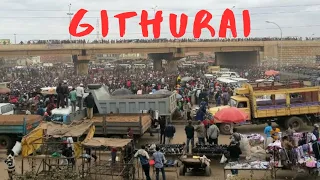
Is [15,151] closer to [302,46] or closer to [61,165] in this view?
[61,165]

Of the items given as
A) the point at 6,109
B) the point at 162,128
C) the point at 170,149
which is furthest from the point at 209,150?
the point at 6,109

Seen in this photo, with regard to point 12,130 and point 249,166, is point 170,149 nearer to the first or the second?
point 249,166

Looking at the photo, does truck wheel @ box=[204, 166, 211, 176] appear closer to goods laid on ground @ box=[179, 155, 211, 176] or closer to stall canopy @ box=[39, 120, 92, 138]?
goods laid on ground @ box=[179, 155, 211, 176]

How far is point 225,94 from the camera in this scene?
2586 centimetres

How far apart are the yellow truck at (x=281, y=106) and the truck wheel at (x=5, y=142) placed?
8.35m

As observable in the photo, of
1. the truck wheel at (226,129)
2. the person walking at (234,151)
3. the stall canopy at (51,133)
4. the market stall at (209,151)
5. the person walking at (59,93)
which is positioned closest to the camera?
the person walking at (234,151)

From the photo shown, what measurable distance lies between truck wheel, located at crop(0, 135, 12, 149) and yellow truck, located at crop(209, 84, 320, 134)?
8351mm

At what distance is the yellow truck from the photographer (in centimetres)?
1838

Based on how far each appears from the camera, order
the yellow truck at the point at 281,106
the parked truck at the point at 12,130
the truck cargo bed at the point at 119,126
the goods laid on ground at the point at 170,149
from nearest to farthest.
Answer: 1. the goods laid on ground at the point at 170,149
2. the truck cargo bed at the point at 119,126
3. the parked truck at the point at 12,130
4. the yellow truck at the point at 281,106

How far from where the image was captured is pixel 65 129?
12.8 meters

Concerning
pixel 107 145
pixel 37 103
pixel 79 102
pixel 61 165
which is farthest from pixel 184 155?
pixel 37 103

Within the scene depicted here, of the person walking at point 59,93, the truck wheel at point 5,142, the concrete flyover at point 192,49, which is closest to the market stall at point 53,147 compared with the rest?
the truck wheel at point 5,142

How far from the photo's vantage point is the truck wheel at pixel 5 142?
16.1m

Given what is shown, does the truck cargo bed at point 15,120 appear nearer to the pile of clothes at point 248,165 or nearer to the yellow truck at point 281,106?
the yellow truck at point 281,106
